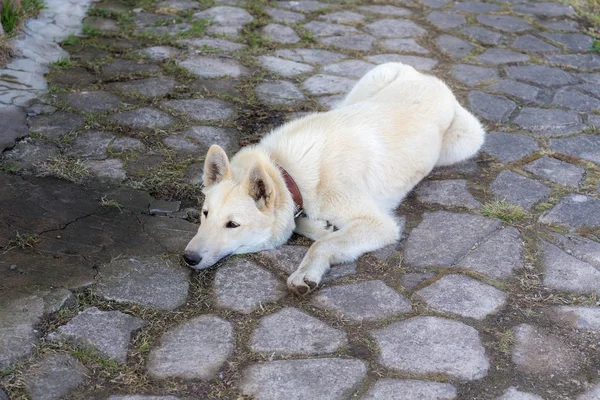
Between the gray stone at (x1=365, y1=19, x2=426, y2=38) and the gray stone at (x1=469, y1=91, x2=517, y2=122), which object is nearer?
the gray stone at (x1=469, y1=91, x2=517, y2=122)

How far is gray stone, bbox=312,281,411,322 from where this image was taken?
3.74 meters

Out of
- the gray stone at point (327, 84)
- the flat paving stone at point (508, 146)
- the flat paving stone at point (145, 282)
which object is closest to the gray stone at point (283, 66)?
the gray stone at point (327, 84)

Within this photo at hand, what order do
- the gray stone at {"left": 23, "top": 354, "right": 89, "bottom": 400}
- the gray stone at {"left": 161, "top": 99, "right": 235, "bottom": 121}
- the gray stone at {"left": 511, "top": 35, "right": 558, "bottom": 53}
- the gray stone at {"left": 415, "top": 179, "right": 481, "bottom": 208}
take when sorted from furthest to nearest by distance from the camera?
1. the gray stone at {"left": 511, "top": 35, "right": 558, "bottom": 53}
2. the gray stone at {"left": 161, "top": 99, "right": 235, "bottom": 121}
3. the gray stone at {"left": 415, "top": 179, "right": 481, "bottom": 208}
4. the gray stone at {"left": 23, "top": 354, "right": 89, "bottom": 400}

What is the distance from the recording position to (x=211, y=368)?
3.32 m

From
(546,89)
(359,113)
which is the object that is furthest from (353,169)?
(546,89)

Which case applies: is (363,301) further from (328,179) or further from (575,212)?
(575,212)

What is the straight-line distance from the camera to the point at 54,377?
3182 millimetres

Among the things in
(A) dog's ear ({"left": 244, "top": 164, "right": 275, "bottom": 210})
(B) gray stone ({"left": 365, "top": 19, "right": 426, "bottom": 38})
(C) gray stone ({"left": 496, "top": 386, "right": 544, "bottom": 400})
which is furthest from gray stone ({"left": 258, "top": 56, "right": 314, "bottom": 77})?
(C) gray stone ({"left": 496, "top": 386, "right": 544, "bottom": 400})

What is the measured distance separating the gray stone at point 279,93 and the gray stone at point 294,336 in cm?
289

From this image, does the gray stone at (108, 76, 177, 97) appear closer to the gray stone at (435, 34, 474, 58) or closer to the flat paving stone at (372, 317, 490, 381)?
the gray stone at (435, 34, 474, 58)

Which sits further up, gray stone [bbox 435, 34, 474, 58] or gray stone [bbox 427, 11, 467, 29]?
gray stone [bbox 427, 11, 467, 29]

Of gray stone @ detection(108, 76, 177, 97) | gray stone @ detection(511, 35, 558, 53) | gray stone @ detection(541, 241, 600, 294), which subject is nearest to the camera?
gray stone @ detection(541, 241, 600, 294)

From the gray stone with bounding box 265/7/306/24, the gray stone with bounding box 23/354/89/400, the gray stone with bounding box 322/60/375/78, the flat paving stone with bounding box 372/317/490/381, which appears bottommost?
the flat paving stone with bounding box 372/317/490/381

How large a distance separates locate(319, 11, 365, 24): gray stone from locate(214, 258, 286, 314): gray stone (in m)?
4.61
